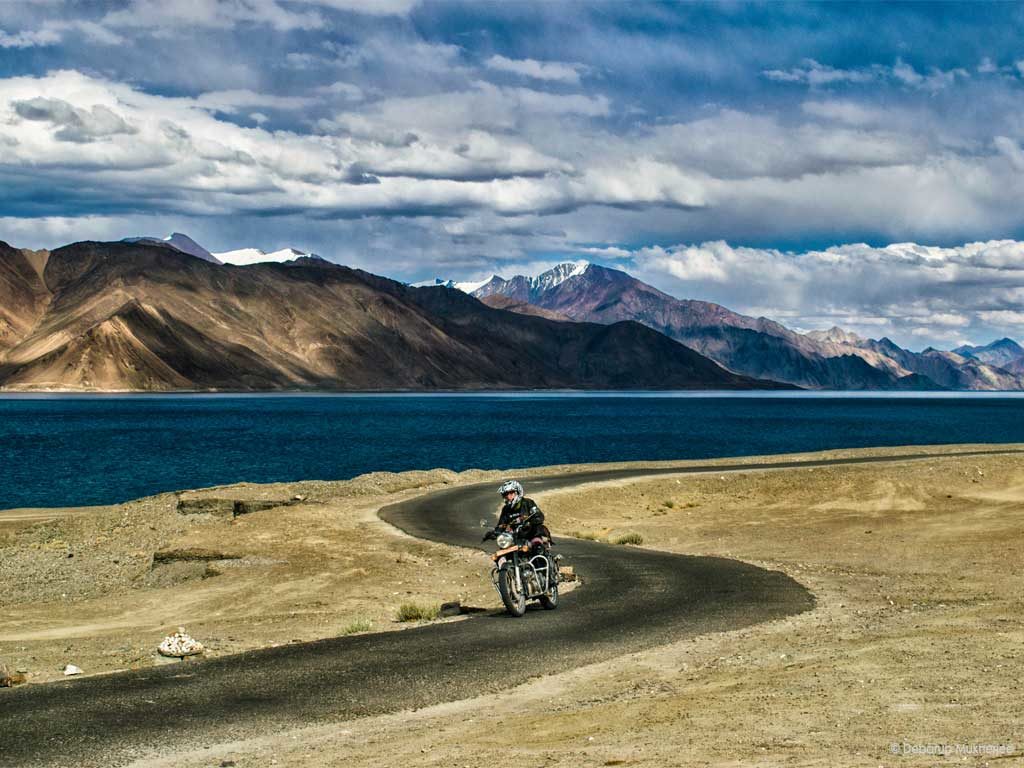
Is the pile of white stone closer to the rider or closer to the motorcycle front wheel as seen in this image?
the motorcycle front wheel

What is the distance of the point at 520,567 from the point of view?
685 inches

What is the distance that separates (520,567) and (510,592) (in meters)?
0.43

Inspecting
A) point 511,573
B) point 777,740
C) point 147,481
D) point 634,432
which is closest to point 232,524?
point 511,573

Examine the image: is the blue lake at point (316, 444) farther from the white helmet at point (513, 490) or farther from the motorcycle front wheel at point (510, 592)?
the white helmet at point (513, 490)

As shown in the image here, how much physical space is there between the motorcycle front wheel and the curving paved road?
0.67ft

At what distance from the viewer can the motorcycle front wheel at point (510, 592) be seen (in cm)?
1716

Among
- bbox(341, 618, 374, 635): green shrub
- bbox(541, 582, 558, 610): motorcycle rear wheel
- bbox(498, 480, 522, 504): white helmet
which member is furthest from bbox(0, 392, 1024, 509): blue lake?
bbox(498, 480, 522, 504): white helmet

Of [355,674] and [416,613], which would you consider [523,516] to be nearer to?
[416,613]

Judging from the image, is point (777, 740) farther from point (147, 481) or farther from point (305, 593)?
point (147, 481)

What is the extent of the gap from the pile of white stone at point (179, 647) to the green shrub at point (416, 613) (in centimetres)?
400

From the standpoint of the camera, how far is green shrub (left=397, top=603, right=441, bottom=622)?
18.4 meters

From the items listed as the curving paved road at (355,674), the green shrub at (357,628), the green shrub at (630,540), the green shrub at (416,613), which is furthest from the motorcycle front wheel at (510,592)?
the green shrub at (630,540)

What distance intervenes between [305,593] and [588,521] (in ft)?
55.4

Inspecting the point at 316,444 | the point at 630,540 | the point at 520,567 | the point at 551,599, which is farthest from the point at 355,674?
the point at 316,444
